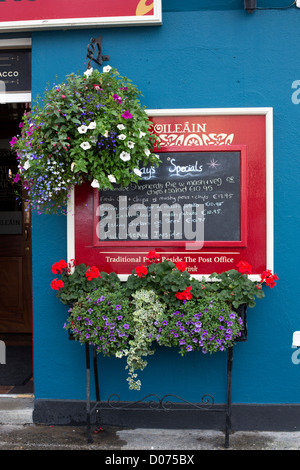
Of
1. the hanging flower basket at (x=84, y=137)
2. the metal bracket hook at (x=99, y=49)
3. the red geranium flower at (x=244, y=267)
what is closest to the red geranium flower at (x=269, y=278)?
the red geranium flower at (x=244, y=267)

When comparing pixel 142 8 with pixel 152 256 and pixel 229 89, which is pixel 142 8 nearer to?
pixel 229 89

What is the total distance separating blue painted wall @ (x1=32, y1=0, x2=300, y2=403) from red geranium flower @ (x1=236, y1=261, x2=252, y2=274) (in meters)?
0.39

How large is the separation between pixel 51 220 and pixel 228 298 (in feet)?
5.41

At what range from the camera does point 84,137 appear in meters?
3.48

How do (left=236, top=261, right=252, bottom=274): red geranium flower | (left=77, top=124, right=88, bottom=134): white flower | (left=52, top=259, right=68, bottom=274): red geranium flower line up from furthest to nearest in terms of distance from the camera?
1. (left=52, top=259, right=68, bottom=274): red geranium flower
2. (left=236, top=261, right=252, bottom=274): red geranium flower
3. (left=77, top=124, right=88, bottom=134): white flower

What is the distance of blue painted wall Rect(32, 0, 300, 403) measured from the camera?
3850mm

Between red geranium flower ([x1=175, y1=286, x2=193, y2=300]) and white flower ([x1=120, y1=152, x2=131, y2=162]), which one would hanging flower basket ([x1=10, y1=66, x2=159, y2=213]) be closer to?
white flower ([x1=120, y1=152, x2=131, y2=162])

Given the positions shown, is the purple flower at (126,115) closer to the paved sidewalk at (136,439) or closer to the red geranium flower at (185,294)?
the red geranium flower at (185,294)

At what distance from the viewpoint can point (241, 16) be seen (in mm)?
3855

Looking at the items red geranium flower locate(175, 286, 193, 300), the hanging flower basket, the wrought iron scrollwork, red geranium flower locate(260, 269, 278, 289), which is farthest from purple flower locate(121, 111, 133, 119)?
the wrought iron scrollwork

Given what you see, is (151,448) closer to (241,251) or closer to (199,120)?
(241,251)

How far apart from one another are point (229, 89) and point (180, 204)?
1045mm

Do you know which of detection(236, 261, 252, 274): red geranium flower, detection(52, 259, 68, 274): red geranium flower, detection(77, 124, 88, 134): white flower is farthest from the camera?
detection(52, 259, 68, 274): red geranium flower

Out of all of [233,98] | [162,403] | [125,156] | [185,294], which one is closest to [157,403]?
[162,403]
